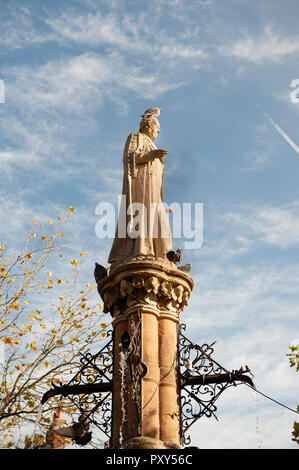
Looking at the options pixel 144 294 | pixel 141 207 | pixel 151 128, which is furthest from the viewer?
pixel 151 128

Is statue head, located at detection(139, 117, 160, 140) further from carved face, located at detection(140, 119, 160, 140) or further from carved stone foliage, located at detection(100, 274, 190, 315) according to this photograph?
carved stone foliage, located at detection(100, 274, 190, 315)

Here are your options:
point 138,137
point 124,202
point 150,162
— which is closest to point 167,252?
point 124,202

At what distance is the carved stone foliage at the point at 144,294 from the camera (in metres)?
8.32

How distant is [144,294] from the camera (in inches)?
328

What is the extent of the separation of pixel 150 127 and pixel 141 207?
87.5 inches

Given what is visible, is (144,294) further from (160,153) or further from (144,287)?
(160,153)

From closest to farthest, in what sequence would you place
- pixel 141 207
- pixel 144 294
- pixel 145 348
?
pixel 145 348 < pixel 144 294 < pixel 141 207

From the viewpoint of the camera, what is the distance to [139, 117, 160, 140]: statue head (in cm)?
1084

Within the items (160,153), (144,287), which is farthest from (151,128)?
(144,287)

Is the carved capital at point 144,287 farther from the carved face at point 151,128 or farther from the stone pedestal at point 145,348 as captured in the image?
the carved face at point 151,128

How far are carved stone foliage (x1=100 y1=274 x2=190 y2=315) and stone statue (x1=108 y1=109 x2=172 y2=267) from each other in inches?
19.4

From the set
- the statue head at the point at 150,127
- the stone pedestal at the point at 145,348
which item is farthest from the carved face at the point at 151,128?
the stone pedestal at the point at 145,348

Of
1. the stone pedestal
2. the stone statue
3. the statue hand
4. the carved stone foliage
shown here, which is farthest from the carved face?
the carved stone foliage

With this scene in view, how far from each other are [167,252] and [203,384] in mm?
2230
